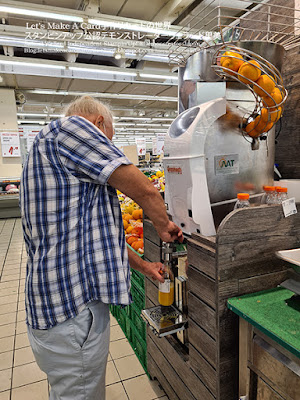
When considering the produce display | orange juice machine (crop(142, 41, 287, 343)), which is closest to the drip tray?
orange juice machine (crop(142, 41, 287, 343))

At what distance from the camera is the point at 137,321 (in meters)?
2.64

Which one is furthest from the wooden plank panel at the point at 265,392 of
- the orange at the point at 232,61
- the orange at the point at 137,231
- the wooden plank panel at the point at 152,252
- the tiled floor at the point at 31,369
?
A: the orange at the point at 137,231

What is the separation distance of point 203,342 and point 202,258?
420 millimetres

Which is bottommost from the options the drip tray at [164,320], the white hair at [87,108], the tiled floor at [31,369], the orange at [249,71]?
the tiled floor at [31,369]

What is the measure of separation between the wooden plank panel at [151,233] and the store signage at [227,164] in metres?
0.62

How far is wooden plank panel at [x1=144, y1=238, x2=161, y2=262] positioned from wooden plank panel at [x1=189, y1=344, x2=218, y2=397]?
1.90ft

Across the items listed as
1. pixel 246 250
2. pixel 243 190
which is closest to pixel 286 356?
pixel 246 250

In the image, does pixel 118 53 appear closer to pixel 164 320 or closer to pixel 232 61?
pixel 232 61

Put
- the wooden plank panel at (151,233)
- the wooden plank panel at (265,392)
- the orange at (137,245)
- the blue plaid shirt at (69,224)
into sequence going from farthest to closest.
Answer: the orange at (137,245), the wooden plank panel at (151,233), the blue plaid shirt at (69,224), the wooden plank panel at (265,392)

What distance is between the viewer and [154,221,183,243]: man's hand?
146cm

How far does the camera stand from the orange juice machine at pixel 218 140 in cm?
147

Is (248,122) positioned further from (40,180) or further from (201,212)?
(40,180)

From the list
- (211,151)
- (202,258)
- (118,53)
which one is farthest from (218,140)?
(118,53)

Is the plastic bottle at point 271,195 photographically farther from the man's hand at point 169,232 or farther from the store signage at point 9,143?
the store signage at point 9,143
